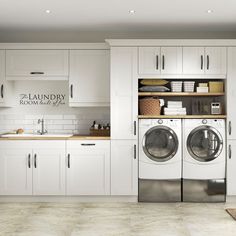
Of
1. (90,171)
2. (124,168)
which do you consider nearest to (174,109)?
(124,168)

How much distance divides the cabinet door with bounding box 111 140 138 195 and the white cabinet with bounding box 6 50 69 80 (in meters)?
1.23

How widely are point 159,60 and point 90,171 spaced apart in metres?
1.72

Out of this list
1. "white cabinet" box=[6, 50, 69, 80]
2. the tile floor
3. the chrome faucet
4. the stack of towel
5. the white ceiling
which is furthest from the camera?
the chrome faucet

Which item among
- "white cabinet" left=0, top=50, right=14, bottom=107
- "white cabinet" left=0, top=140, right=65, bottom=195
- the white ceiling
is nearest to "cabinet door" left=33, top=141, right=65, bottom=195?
"white cabinet" left=0, top=140, right=65, bottom=195

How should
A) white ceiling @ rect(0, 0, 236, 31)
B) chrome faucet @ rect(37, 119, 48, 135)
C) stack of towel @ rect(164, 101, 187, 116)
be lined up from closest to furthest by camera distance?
white ceiling @ rect(0, 0, 236, 31) → stack of towel @ rect(164, 101, 187, 116) → chrome faucet @ rect(37, 119, 48, 135)

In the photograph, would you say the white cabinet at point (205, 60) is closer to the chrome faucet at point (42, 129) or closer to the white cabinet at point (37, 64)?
the white cabinet at point (37, 64)

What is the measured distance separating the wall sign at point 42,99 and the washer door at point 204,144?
1.98 m

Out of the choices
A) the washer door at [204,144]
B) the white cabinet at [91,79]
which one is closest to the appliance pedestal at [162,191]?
the washer door at [204,144]

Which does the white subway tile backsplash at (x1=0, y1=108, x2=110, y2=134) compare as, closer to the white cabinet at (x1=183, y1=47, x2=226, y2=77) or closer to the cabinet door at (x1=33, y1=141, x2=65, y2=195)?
the cabinet door at (x1=33, y1=141, x2=65, y2=195)

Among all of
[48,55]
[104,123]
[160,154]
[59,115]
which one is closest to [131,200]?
[160,154]

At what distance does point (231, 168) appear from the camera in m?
5.61

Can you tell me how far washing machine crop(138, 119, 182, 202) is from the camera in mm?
5574

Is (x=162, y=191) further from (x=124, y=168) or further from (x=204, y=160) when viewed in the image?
(x=204, y=160)

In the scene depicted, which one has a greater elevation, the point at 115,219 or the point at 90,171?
the point at 90,171
